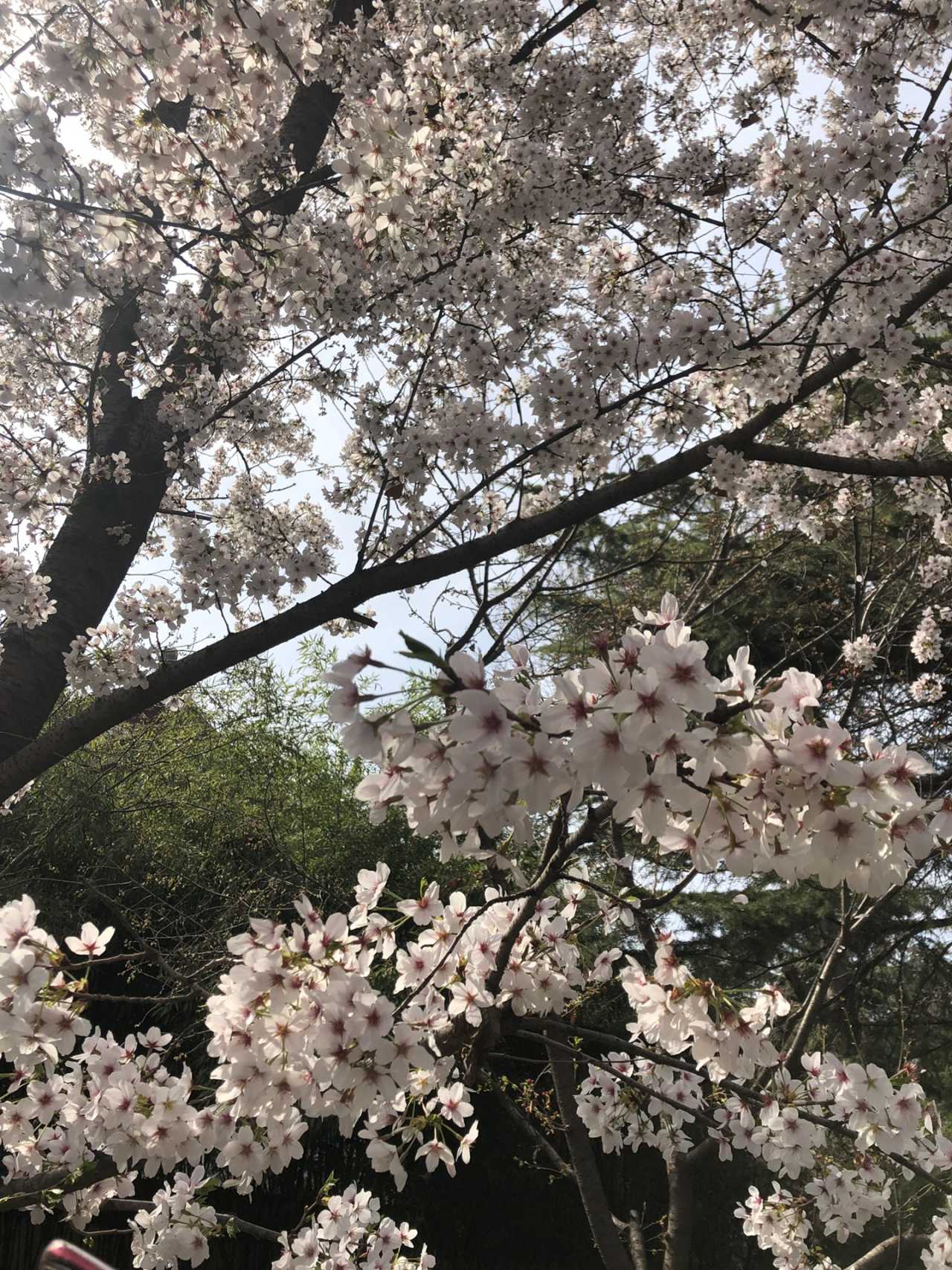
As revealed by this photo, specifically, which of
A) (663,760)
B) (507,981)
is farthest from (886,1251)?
(663,760)

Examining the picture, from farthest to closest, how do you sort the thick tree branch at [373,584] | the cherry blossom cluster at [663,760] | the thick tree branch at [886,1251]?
the thick tree branch at [373,584] → the thick tree branch at [886,1251] → the cherry blossom cluster at [663,760]

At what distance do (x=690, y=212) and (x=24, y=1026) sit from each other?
3.69 metres

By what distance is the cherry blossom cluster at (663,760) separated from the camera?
31.4 inches

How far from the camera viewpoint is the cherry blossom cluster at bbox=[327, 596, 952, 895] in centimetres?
80

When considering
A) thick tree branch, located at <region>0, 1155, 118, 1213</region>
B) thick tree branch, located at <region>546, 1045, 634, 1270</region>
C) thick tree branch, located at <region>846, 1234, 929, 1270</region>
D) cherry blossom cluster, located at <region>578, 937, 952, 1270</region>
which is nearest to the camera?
cherry blossom cluster, located at <region>578, 937, 952, 1270</region>

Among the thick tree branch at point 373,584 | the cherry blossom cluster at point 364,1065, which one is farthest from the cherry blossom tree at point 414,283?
the cherry blossom cluster at point 364,1065

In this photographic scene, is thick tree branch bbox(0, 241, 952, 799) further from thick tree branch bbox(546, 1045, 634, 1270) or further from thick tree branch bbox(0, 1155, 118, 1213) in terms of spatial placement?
thick tree branch bbox(546, 1045, 634, 1270)

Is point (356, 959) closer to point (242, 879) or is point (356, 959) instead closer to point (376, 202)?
point (376, 202)

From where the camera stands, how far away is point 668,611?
3.22ft

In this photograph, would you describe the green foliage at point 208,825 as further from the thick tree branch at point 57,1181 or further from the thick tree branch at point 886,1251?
the thick tree branch at point 886,1251

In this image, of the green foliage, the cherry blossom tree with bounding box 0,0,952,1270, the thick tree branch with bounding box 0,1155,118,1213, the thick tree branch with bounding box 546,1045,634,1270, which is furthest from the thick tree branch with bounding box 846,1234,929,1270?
the green foliage

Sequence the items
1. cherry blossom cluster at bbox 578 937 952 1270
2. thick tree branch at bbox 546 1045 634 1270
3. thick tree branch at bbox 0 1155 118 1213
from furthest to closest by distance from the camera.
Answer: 1. thick tree branch at bbox 546 1045 634 1270
2. thick tree branch at bbox 0 1155 118 1213
3. cherry blossom cluster at bbox 578 937 952 1270

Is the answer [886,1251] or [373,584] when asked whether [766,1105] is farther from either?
[886,1251]

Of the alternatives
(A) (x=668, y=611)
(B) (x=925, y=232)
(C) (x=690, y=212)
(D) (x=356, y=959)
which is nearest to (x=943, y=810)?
(A) (x=668, y=611)
